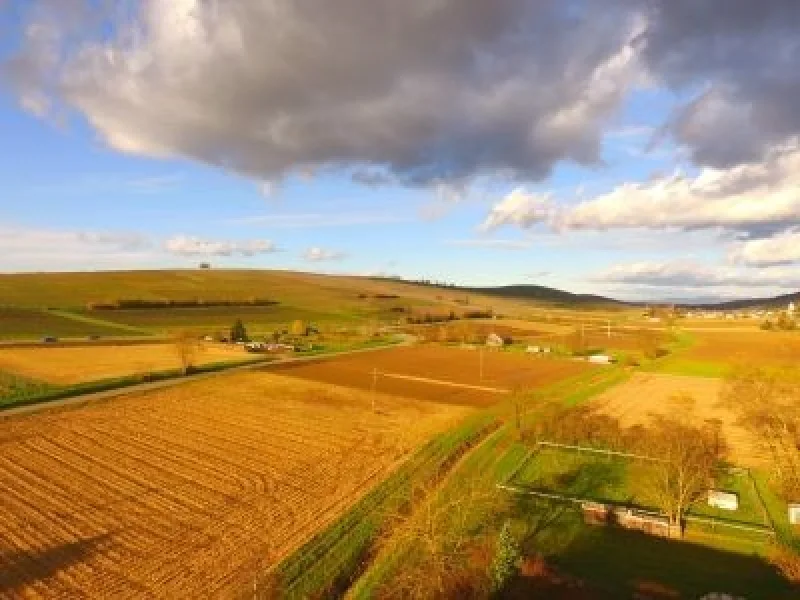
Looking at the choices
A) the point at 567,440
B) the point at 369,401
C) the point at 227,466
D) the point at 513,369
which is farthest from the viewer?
the point at 513,369

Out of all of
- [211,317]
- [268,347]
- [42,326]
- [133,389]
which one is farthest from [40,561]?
[211,317]

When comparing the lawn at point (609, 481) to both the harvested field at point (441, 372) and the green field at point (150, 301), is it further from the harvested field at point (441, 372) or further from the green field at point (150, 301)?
the green field at point (150, 301)

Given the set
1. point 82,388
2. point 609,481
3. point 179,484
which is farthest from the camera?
point 82,388

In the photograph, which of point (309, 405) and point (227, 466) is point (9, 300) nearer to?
point (309, 405)

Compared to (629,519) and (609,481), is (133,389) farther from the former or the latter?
(629,519)

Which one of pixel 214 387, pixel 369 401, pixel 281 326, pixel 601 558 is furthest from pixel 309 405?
pixel 281 326

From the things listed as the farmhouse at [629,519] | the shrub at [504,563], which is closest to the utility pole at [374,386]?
the farmhouse at [629,519]
